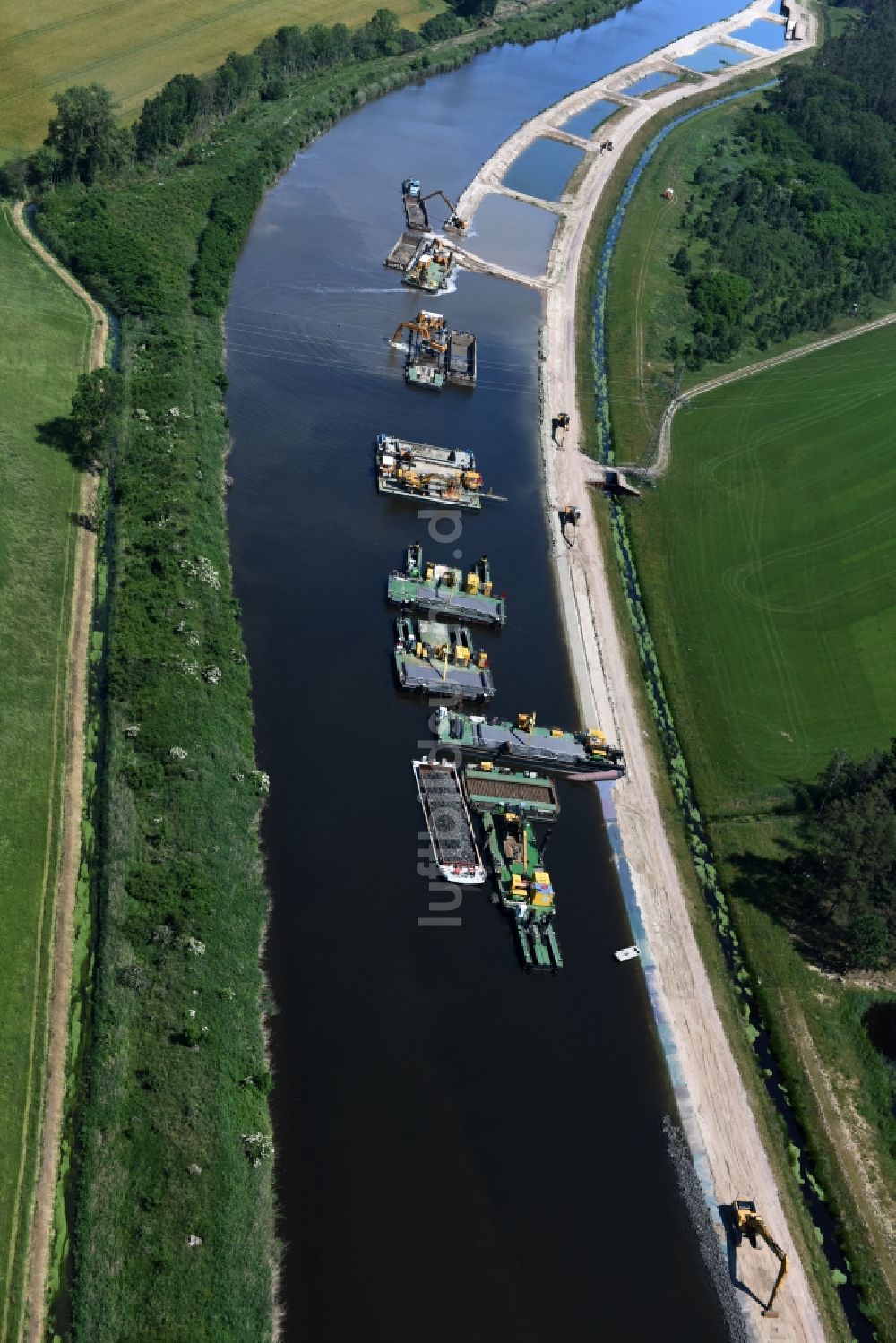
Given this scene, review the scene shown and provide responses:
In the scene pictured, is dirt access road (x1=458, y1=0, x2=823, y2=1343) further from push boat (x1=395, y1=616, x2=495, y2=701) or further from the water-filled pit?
the water-filled pit

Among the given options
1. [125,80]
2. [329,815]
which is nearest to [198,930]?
[329,815]

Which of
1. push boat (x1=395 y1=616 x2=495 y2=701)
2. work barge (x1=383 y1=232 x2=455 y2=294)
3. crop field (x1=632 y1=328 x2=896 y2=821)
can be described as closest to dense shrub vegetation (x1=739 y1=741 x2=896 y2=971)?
crop field (x1=632 y1=328 x2=896 y2=821)

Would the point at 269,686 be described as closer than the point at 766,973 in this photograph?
No

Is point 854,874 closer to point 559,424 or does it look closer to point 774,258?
point 559,424

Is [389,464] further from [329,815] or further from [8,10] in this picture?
[8,10]

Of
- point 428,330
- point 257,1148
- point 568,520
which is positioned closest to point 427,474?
point 568,520

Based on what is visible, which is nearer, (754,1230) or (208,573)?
(754,1230)

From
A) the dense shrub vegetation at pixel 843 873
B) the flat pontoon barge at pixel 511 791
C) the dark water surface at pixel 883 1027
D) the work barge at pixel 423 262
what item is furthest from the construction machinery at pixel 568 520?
the dark water surface at pixel 883 1027
